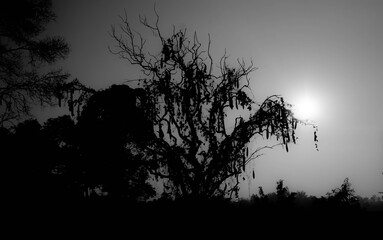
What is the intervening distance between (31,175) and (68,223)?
6.46m

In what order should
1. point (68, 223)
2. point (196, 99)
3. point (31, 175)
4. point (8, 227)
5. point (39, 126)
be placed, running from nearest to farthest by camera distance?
point (8, 227)
point (68, 223)
point (31, 175)
point (196, 99)
point (39, 126)

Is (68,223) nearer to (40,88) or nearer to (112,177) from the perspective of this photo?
(40,88)

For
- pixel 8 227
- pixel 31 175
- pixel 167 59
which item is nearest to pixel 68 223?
pixel 8 227

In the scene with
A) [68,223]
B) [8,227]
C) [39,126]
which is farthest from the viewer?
[39,126]

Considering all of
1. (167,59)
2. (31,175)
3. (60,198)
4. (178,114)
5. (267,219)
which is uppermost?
(167,59)

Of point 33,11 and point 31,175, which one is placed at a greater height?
point 33,11

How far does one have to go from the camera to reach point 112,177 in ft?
67.7

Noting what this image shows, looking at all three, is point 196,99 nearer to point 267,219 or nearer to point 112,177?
point 267,219

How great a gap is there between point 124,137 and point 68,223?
897cm

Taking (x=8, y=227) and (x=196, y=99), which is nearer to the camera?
(x=8, y=227)

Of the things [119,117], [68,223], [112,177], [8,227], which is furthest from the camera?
[112,177]

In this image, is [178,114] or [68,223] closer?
[68,223]

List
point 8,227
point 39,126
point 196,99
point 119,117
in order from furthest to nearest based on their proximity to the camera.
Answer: point 39,126
point 119,117
point 196,99
point 8,227

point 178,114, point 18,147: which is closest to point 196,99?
point 178,114
